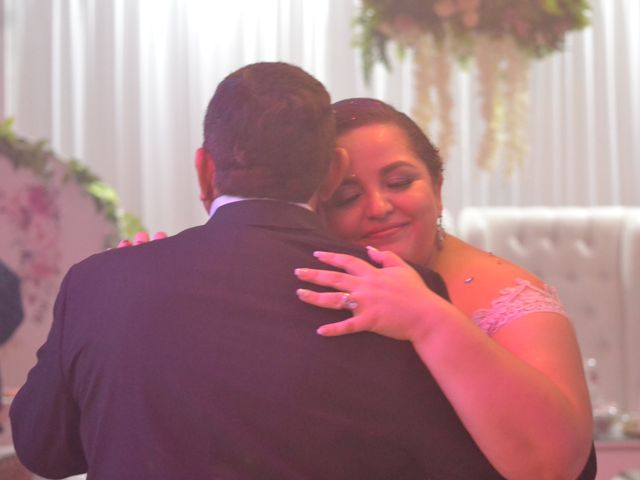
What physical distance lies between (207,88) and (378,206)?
12.9 feet

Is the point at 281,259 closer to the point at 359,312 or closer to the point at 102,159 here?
the point at 359,312

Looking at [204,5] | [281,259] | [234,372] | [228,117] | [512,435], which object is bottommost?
[512,435]

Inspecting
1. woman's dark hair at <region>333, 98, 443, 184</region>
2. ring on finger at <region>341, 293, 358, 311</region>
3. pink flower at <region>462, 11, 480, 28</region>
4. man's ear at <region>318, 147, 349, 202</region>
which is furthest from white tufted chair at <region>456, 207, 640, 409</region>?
ring on finger at <region>341, 293, 358, 311</region>

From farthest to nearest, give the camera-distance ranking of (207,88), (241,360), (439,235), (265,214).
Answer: (207,88) < (439,235) < (265,214) < (241,360)

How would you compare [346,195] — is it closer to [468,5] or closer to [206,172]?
[206,172]

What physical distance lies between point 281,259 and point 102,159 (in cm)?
420

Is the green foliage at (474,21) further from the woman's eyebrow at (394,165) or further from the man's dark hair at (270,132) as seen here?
the man's dark hair at (270,132)

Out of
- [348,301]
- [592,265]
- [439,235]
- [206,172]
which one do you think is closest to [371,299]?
[348,301]

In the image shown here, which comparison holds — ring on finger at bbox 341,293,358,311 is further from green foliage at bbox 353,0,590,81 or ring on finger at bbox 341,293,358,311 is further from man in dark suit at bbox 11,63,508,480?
green foliage at bbox 353,0,590,81

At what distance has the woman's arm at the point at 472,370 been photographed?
1340 millimetres

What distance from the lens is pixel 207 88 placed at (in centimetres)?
549

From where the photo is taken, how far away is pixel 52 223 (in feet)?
13.5

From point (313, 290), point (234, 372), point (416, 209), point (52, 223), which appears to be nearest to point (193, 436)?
point (234, 372)

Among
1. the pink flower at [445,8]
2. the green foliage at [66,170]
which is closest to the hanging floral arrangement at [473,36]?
the pink flower at [445,8]
